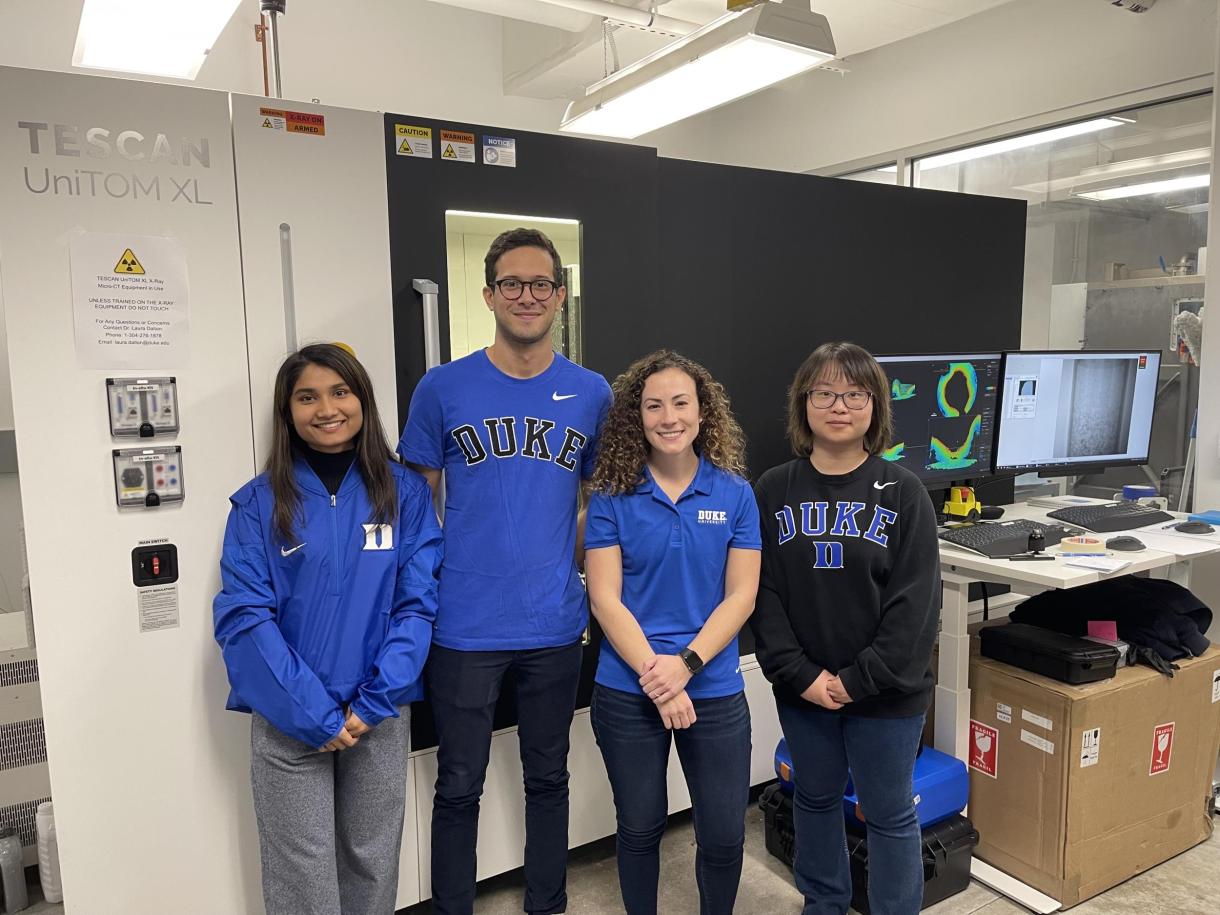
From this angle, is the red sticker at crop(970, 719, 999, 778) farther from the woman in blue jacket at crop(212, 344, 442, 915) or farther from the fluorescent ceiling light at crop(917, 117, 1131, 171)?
the fluorescent ceiling light at crop(917, 117, 1131, 171)

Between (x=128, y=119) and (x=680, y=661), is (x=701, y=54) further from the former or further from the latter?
(x=680, y=661)

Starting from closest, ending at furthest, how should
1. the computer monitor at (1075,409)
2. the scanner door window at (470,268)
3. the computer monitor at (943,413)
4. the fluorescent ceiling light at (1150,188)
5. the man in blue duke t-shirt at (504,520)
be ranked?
the man in blue duke t-shirt at (504,520) → the scanner door window at (470,268) → the computer monitor at (943,413) → the computer monitor at (1075,409) → the fluorescent ceiling light at (1150,188)

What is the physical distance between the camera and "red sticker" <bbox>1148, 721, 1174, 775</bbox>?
2.34 meters

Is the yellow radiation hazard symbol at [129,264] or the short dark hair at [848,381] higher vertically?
the yellow radiation hazard symbol at [129,264]

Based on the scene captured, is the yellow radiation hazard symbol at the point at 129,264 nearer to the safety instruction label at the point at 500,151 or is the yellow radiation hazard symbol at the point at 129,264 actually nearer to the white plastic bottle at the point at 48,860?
the safety instruction label at the point at 500,151

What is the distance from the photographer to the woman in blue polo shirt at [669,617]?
5.70 feet

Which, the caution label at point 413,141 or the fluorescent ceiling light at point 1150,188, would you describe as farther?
the fluorescent ceiling light at point 1150,188

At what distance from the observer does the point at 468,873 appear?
6.41 feet

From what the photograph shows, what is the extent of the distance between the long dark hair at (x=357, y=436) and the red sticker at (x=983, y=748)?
1730 millimetres

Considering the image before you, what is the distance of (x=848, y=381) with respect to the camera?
5.97ft

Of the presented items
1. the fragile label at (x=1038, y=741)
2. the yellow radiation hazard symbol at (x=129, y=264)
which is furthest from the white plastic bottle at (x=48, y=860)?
the fragile label at (x=1038, y=741)

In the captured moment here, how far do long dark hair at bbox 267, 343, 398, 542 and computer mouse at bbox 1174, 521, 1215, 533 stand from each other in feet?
7.80

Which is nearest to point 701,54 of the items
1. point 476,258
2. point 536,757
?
point 476,258

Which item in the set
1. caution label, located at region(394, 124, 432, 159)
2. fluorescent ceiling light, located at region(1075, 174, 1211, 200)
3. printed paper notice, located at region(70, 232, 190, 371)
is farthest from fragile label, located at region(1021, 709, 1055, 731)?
fluorescent ceiling light, located at region(1075, 174, 1211, 200)
